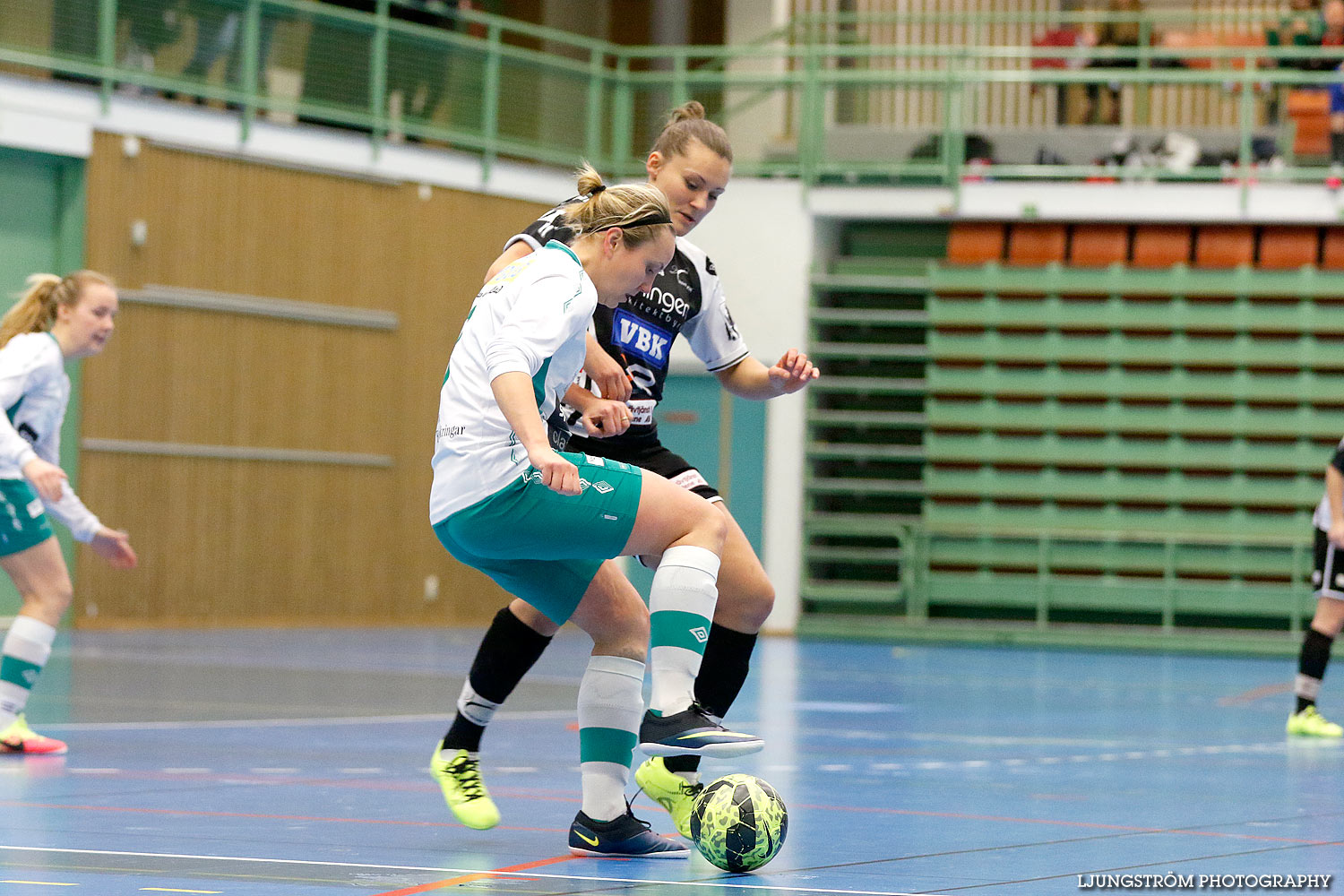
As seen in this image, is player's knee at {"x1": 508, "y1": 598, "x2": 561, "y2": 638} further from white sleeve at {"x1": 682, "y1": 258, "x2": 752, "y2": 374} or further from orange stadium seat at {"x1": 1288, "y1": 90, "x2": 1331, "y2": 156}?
orange stadium seat at {"x1": 1288, "y1": 90, "x2": 1331, "y2": 156}

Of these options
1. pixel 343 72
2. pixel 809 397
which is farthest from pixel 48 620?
pixel 809 397

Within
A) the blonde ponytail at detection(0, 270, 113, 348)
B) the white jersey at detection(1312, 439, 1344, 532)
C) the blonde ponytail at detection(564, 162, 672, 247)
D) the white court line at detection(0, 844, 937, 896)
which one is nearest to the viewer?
the white court line at detection(0, 844, 937, 896)

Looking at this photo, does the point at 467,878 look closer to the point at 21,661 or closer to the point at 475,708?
the point at 475,708

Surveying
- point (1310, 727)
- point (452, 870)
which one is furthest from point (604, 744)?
point (1310, 727)

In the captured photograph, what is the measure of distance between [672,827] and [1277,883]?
1806mm

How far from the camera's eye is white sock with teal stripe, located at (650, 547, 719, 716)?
425 cm

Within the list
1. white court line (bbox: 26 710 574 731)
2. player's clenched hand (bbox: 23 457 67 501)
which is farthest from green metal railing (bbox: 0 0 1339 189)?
player's clenched hand (bbox: 23 457 67 501)

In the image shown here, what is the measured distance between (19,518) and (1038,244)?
554 inches

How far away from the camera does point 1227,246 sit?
60.7 feet

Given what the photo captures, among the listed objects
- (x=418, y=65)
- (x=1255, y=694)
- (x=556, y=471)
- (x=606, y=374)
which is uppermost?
(x=418, y=65)

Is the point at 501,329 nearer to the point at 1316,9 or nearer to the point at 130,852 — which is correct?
the point at 130,852

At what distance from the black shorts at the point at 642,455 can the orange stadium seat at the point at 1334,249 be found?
583 inches

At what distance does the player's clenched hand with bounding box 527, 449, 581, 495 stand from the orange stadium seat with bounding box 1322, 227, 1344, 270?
1616cm

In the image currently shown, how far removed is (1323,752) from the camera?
7.88 m
